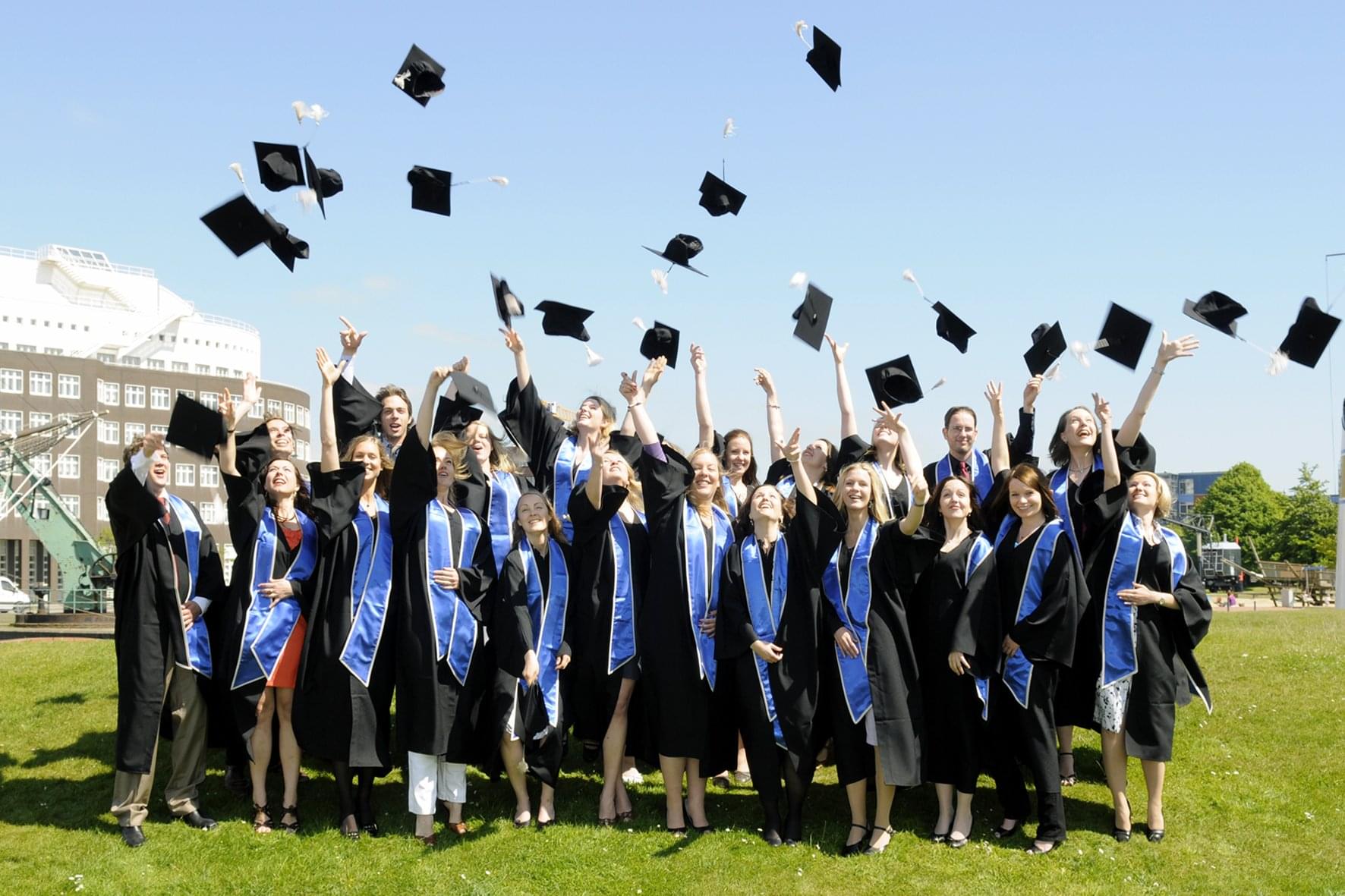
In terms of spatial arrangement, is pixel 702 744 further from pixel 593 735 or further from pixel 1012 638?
pixel 1012 638

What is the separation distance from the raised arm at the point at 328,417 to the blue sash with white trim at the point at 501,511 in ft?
3.07

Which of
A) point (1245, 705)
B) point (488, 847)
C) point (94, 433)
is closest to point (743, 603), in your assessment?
point (488, 847)

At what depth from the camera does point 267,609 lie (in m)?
6.32

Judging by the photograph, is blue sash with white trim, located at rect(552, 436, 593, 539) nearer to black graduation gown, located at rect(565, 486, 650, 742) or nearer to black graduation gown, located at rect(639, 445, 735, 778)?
black graduation gown, located at rect(565, 486, 650, 742)

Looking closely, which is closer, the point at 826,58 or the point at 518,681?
the point at 518,681

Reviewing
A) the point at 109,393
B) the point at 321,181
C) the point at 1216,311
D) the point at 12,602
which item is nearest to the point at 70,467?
the point at 109,393

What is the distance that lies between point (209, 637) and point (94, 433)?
53553 mm

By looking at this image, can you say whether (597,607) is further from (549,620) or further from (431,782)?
(431,782)

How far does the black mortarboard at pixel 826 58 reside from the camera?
8.18 m

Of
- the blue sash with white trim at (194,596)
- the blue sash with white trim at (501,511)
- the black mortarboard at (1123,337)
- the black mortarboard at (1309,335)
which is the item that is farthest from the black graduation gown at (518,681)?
the black mortarboard at (1309,335)

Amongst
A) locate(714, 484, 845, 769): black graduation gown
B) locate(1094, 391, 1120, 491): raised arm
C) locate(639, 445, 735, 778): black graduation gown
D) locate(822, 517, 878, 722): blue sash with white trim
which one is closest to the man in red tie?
locate(639, 445, 735, 778): black graduation gown

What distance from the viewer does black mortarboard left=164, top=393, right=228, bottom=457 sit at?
6668 mm

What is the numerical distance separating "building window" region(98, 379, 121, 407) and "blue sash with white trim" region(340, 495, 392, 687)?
5659 cm

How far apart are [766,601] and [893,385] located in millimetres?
2434
